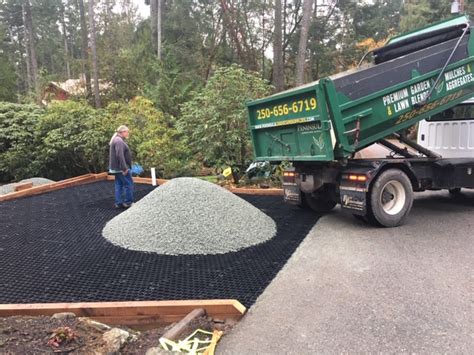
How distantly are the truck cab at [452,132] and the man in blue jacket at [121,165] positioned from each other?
5.88 meters

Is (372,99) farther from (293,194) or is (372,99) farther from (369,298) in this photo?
(369,298)

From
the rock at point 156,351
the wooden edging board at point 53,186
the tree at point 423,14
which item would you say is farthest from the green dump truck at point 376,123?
the tree at point 423,14

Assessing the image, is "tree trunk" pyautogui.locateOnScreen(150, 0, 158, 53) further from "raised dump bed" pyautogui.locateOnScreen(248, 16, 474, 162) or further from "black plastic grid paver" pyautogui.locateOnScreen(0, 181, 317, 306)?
"black plastic grid paver" pyautogui.locateOnScreen(0, 181, 317, 306)

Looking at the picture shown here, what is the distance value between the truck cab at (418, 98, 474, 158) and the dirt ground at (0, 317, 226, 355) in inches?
248

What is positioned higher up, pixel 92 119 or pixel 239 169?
pixel 92 119

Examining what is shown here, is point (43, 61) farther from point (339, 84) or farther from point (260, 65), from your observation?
point (339, 84)

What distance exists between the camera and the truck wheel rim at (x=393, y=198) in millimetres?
6375

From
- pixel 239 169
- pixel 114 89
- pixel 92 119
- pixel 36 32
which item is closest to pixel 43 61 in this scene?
pixel 36 32

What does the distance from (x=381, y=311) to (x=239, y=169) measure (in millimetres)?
7087

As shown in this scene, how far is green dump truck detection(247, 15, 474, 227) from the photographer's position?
590cm

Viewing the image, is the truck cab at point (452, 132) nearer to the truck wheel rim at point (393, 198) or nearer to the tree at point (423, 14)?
the truck wheel rim at point (393, 198)

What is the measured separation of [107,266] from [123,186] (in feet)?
11.6

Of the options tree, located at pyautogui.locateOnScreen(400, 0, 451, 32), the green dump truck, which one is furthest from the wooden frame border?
tree, located at pyautogui.locateOnScreen(400, 0, 451, 32)

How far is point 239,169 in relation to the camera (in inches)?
411
